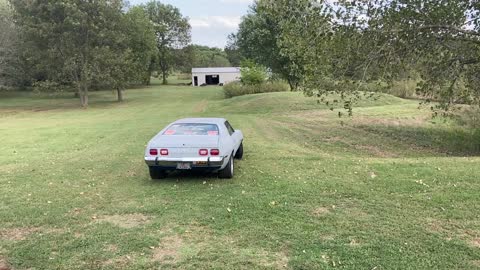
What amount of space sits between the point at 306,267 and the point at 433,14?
9.08m

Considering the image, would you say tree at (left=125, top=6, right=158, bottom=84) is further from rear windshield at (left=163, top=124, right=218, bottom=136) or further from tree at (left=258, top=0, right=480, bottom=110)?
rear windshield at (left=163, top=124, right=218, bottom=136)

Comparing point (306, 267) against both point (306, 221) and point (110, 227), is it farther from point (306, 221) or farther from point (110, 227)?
point (110, 227)

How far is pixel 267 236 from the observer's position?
544 cm

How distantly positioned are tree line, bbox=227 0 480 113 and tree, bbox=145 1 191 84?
72.6 metres

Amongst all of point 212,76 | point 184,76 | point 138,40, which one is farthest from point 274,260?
point 184,76

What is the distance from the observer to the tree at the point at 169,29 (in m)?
83.2

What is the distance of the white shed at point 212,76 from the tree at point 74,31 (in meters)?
43.7

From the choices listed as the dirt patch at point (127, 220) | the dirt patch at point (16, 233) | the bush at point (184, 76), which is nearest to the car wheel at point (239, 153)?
the dirt patch at point (127, 220)

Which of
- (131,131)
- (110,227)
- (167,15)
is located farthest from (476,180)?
(167,15)

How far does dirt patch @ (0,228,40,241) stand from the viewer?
5.60 m

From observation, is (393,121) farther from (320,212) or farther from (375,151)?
(320,212)

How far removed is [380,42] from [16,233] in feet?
28.6

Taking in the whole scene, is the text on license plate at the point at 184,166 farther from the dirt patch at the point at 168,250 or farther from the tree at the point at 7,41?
the tree at the point at 7,41

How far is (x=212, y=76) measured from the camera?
275ft
